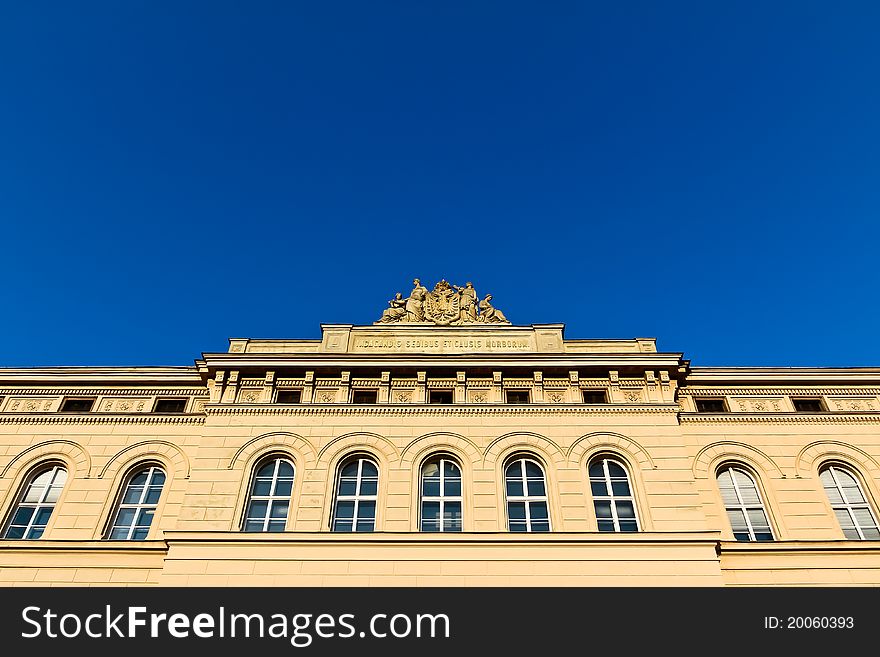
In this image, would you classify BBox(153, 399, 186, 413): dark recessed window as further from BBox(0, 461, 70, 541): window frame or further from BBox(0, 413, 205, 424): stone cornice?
BBox(0, 461, 70, 541): window frame

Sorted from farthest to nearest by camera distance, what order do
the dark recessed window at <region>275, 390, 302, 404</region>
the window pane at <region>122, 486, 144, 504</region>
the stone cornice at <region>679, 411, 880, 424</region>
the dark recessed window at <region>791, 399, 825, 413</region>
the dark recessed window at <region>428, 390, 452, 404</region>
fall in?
the dark recessed window at <region>791, 399, 825, 413</region> < the dark recessed window at <region>428, 390, 452, 404</region> < the dark recessed window at <region>275, 390, 302, 404</region> < the stone cornice at <region>679, 411, 880, 424</region> < the window pane at <region>122, 486, 144, 504</region>

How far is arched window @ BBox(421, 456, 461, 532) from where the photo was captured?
18609mm

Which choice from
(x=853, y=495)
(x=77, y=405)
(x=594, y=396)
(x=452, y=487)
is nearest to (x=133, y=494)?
(x=77, y=405)

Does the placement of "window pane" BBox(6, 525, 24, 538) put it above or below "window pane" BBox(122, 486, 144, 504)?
below

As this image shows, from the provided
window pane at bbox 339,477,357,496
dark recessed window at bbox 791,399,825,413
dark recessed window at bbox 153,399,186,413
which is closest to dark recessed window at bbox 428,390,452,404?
window pane at bbox 339,477,357,496

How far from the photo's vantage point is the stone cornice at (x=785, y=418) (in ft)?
70.4

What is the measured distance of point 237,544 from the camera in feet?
58.0

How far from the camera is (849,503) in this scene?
1975 cm

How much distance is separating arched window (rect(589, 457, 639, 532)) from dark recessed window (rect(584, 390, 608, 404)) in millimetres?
2261

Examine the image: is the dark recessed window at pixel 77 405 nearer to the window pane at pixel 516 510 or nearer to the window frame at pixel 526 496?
the window frame at pixel 526 496
